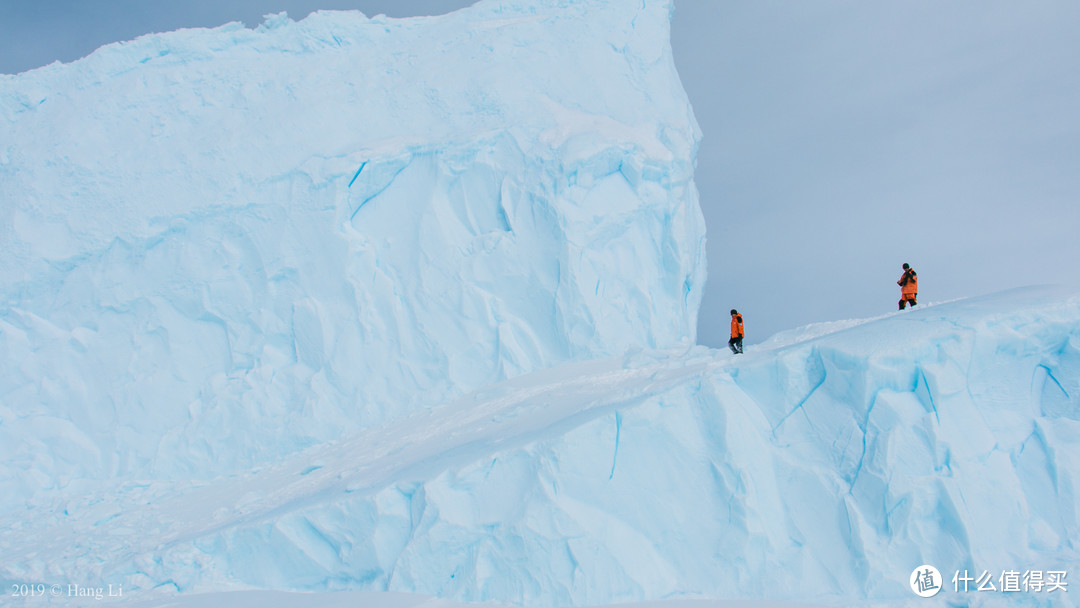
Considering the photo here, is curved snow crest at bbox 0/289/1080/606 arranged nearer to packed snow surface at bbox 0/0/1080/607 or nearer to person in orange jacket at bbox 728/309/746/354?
packed snow surface at bbox 0/0/1080/607

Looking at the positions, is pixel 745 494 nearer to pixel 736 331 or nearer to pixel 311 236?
pixel 736 331

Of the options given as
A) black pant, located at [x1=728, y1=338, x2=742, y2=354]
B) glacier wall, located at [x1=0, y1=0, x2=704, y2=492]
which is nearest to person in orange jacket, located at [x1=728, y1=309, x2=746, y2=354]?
black pant, located at [x1=728, y1=338, x2=742, y2=354]

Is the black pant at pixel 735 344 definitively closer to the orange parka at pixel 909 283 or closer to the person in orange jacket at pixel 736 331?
the person in orange jacket at pixel 736 331

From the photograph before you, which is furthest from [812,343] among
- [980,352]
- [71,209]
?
[71,209]

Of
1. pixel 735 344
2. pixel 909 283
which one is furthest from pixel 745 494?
pixel 909 283

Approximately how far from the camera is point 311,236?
11.3m

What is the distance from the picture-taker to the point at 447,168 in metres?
11.8

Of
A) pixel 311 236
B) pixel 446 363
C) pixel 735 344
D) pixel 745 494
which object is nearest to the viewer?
pixel 745 494

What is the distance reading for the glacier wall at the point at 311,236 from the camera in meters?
10.4

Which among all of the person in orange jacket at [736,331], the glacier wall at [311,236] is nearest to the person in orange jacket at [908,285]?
the person in orange jacket at [736,331]

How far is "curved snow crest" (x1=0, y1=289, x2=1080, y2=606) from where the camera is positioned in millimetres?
6086

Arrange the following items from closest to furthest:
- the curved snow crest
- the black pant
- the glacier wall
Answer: the curved snow crest
the black pant
the glacier wall

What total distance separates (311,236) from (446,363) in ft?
9.85

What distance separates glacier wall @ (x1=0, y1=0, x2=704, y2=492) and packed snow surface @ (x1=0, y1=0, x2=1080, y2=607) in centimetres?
5
